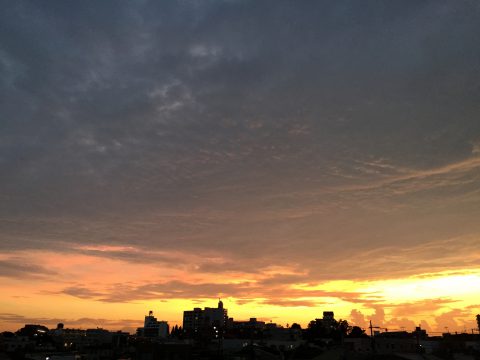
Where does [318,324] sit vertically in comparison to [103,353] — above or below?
above

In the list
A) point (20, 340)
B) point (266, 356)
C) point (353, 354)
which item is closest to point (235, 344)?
point (266, 356)

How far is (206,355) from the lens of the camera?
80.7m

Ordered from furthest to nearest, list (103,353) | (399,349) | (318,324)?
1. (318,324)
2. (103,353)
3. (399,349)

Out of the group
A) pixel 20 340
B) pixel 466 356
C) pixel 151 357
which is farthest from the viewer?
pixel 20 340

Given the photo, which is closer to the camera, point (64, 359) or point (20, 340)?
point (64, 359)

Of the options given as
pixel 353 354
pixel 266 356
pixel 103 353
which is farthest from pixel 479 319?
pixel 103 353

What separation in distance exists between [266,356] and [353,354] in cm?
1679

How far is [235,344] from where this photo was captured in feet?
390

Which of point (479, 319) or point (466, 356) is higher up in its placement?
point (479, 319)

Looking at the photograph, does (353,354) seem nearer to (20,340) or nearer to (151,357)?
(151,357)

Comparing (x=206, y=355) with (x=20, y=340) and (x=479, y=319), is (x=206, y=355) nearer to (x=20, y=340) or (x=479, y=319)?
(x=479, y=319)

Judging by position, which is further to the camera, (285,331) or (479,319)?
(285,331)

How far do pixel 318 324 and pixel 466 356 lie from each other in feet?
316

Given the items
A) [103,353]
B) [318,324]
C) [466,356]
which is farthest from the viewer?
[318,324]
